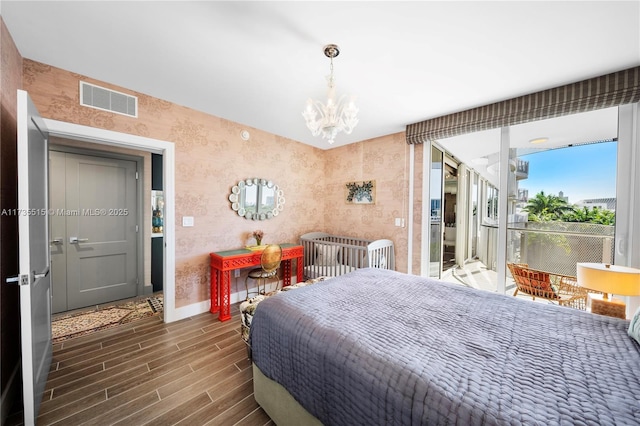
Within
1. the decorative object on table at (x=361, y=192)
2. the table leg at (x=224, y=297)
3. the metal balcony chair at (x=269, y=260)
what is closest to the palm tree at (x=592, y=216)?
the decorative object on table at (x=361, y=192)

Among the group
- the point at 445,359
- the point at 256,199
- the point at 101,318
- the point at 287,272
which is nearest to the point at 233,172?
the point at 256,199

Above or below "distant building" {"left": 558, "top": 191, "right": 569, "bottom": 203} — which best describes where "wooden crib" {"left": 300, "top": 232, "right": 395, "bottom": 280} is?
below

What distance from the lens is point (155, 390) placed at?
5.72ft

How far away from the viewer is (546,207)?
262 centimetres

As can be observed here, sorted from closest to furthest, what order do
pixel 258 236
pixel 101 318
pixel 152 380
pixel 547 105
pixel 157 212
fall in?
pixel 152 380 < pixel 547 105 < pixel 101 318 < pixel 258 236 < pixel 157 212

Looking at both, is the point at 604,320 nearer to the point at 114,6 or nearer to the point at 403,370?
the point at 403,370

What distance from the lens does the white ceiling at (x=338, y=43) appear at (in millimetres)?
1438

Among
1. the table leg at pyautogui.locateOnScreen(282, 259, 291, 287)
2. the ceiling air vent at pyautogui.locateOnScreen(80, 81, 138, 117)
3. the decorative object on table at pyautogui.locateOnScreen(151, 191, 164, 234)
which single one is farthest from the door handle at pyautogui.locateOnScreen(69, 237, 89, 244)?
the table leg at pyautogui.locateOnScreen(282, 259, 291, 287)

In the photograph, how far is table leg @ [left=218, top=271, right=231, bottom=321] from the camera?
111 inches

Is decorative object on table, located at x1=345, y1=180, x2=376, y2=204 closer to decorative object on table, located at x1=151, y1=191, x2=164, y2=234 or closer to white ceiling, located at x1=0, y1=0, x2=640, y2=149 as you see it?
white ceiling, located at x1=0, y1=0, x2=640, y2=149

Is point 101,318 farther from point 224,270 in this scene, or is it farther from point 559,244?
point 559,244

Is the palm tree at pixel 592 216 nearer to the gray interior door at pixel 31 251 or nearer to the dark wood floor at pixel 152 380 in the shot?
the dark wood floor at pixel 152 380

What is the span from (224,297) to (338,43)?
2837 mm

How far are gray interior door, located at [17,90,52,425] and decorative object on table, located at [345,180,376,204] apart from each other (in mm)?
3493
